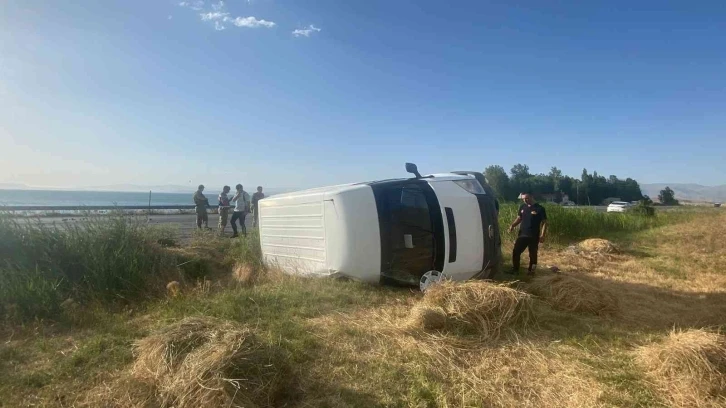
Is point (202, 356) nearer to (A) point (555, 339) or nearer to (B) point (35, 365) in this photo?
(B) point (35, 365)

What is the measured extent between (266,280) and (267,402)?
13.4ft

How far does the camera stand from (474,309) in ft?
14.2

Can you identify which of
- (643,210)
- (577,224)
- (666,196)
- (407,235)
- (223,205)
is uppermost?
(223,205)

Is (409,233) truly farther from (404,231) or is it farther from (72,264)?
(72,264)

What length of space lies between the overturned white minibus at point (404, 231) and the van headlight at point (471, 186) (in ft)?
0.08

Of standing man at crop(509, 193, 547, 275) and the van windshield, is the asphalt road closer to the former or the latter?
the van windshield

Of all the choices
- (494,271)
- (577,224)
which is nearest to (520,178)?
(577,224)

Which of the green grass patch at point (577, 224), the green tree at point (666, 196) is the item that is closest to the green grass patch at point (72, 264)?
the green grass patch at point (577, 224)

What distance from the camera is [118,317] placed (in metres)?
5.01

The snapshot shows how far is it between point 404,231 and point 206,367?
3.41m

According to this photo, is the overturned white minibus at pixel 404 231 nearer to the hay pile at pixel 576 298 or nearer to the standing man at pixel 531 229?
the hay pile at pixel 576 298

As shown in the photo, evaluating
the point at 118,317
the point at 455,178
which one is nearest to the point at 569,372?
the point at 455,178

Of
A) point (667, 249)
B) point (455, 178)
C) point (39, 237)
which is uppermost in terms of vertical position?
point (455, 178)

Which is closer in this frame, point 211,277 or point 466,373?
point 466,373
